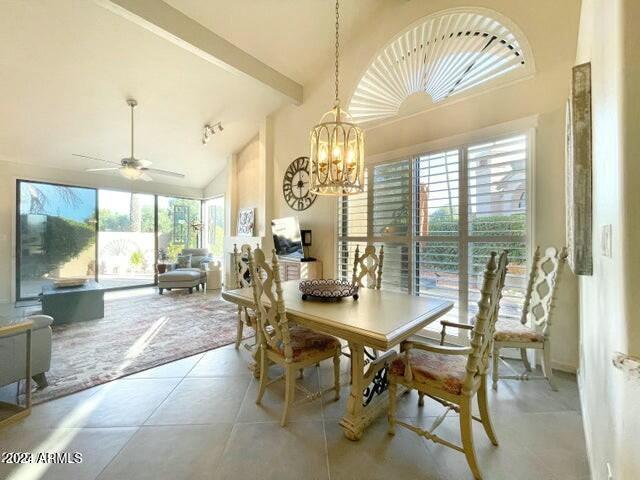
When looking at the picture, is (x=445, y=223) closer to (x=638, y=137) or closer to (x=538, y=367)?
(x=538, y=367)

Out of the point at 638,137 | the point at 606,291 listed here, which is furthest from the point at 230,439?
the point at 638,137

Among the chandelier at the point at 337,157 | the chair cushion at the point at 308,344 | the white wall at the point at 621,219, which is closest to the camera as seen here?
the white wall at the point at 621,219

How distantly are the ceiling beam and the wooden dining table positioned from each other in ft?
10.1

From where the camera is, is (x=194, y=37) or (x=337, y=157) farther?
(x=194, y=37)

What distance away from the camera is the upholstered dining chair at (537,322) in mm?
2186

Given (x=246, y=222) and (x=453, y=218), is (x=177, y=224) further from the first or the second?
(x=453, y=218)

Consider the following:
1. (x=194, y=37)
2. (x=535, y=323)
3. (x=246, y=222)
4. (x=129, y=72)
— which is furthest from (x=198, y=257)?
(x=535, y=323)

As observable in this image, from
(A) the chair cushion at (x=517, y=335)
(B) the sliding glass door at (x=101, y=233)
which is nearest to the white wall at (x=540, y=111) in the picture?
(A) the chair cushion at (x=517, y=335)

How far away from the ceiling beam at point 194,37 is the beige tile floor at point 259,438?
353 cm

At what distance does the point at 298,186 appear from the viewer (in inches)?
185

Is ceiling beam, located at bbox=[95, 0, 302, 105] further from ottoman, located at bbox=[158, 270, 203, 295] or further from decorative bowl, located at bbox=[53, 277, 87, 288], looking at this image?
ottoman, located at bbox=[158, 270, 203, 295]

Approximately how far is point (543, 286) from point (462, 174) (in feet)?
4.32

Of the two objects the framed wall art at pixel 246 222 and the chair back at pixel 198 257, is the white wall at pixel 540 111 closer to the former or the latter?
the framed wall art at pixel 246 222

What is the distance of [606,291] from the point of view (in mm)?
1030
